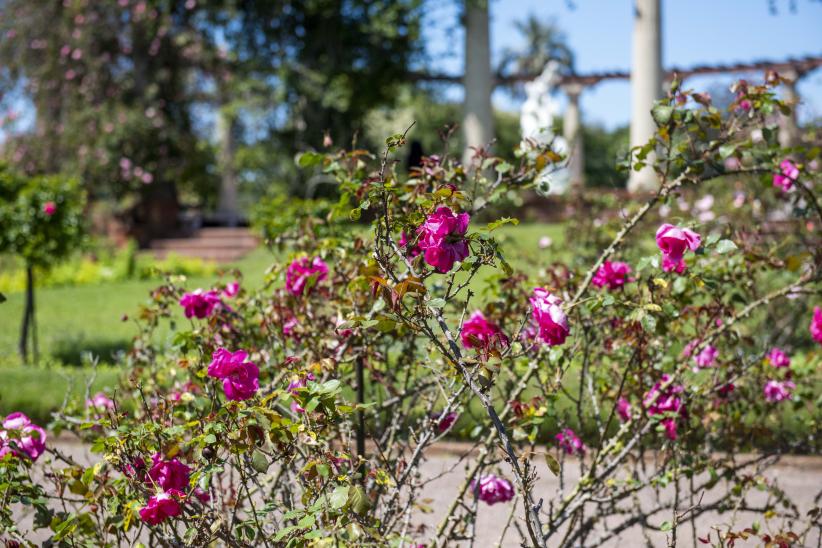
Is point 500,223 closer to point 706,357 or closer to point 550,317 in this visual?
point 550,317

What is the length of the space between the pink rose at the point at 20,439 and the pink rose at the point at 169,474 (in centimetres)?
41

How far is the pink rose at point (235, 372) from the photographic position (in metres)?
1.63

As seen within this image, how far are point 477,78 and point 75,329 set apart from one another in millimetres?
9336

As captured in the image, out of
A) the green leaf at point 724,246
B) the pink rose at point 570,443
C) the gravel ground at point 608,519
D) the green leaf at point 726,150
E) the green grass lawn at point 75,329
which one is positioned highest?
the green leaf at point 726,150

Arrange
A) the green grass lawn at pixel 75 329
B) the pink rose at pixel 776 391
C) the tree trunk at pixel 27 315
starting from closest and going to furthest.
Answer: the pink rose at pixel 776 391, the green grass lawn at pixel 75 329, the tree trunk at pixel 27 315

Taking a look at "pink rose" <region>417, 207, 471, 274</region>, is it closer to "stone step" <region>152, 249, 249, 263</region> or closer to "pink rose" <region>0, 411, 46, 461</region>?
"pink rose" <region>0, 411, 46, 461</region>

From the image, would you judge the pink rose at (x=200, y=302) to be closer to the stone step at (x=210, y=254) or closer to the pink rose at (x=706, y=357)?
the pink rose at (x=706, y=357)

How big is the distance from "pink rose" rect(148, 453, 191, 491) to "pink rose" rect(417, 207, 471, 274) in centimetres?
68

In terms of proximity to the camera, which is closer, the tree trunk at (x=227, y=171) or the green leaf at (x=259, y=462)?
the green leaf at (x=259, y=462)

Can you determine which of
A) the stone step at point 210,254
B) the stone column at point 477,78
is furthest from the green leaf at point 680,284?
the stone column at point 477,78

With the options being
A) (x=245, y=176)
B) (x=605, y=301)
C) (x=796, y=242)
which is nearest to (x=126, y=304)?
(x=796, y=242)

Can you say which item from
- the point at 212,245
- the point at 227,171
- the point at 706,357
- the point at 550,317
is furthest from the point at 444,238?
the point at 227,171

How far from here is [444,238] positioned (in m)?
1.57

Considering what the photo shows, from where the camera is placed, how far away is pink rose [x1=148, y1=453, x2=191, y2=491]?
5.54 feet
